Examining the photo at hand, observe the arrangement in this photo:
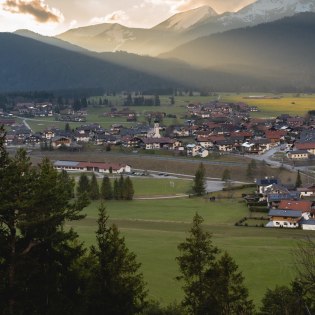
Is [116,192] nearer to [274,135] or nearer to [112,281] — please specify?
[112,281]

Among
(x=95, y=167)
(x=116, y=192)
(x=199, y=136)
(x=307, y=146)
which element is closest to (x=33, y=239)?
(x=116, y=192)

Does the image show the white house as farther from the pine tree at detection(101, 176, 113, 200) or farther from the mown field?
the pine tree at detection(101, 176, 113, 200)

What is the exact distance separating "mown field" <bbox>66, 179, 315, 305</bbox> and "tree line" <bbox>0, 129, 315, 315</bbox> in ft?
16.6

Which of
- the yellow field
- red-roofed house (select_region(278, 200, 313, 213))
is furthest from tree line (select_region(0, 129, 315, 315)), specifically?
the yellow field

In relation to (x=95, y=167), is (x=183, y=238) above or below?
above

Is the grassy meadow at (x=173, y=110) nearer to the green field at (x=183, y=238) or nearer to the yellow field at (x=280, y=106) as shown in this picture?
A: the yellow field at (x=280, y=106)

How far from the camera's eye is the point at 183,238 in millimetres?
25344

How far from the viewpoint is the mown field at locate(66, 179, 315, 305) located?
18.4m

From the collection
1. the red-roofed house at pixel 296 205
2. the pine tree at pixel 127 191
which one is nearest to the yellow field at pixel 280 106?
the pine tree at pixel 127 191

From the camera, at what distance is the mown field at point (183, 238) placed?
18359mm

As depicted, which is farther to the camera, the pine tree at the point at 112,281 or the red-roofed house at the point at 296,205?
the red-roofed house at the point at 296,205

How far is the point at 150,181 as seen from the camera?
151 ft

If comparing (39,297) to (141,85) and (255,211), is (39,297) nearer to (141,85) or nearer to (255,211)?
(255,211)

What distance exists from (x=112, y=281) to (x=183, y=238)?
1529cm
